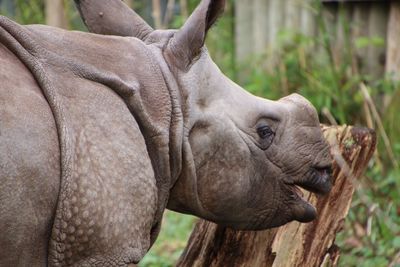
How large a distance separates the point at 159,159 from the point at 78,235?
1.93 feet

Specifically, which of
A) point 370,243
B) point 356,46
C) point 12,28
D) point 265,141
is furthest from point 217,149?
point 356,46

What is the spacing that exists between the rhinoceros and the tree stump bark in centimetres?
34

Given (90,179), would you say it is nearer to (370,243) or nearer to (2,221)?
(2,221)

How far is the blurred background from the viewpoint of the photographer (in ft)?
22.3

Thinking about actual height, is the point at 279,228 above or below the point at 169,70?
below

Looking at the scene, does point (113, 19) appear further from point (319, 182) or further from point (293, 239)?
point (293, 239)

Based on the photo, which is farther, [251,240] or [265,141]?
[251,240]

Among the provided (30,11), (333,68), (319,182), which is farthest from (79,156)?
(30,11)

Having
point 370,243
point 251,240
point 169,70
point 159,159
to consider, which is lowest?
point 370,243

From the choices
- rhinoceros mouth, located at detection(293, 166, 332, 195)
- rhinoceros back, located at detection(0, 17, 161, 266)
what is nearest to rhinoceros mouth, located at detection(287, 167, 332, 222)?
rhinoceros mouth, located at detection(293, 166, 332, 195)

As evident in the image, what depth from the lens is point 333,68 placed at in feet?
29.1

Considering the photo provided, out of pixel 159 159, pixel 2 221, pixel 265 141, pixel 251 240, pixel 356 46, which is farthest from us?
pixel 356 46

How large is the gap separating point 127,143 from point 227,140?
670mm

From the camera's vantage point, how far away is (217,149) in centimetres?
439
